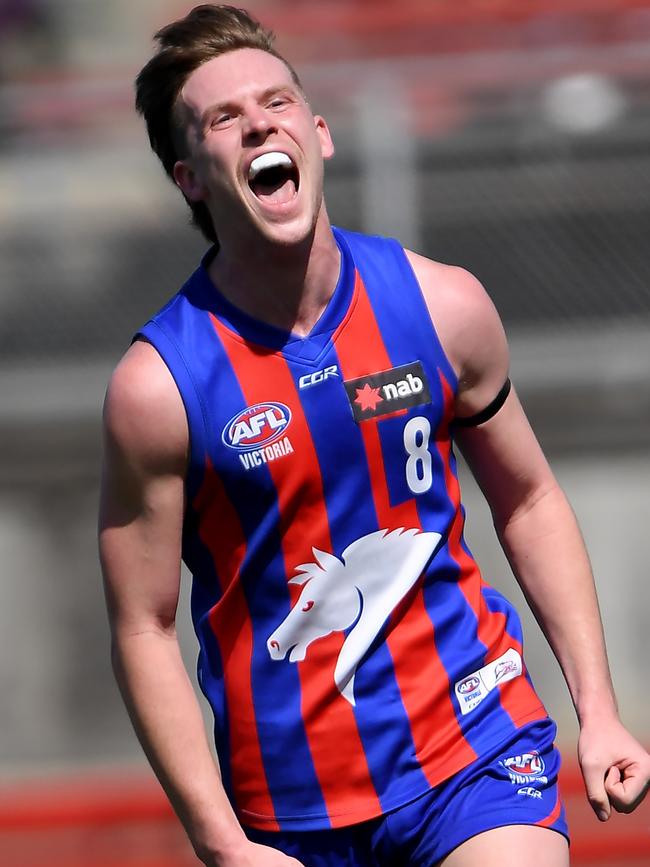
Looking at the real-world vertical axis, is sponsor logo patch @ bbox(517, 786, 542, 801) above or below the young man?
below

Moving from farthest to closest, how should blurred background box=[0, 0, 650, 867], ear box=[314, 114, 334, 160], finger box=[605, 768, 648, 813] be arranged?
blurred background box=[0, 0, 650, 867] < ear box=[314, 114, 334, 160] < finger box=[605, 768, 648, 813]

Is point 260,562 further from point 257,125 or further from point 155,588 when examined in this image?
point 257,125

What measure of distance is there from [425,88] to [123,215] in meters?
1.54

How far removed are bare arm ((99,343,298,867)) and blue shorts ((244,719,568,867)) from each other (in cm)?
18

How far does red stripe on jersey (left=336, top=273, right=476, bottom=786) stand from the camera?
2.40 m

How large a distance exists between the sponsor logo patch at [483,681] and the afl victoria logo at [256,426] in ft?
1.92

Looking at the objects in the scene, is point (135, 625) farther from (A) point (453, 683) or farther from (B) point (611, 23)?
(B) point (611, 23)

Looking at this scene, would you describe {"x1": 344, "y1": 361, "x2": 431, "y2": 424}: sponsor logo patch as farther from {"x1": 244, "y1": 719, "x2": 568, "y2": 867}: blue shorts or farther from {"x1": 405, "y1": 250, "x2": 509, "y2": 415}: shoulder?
{"x1": 244, "y1": 719, "x2": 568, "y2": 867}: blue shorts

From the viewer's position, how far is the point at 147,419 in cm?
231

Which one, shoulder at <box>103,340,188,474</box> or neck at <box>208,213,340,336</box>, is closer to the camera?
shoulder at <box>103,340,188,474</box>

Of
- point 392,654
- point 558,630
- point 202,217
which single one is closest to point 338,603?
point 392,654

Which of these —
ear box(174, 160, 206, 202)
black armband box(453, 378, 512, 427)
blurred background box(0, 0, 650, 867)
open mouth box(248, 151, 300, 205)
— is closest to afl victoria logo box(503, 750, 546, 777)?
black armband box(453, 378, 512, 427)

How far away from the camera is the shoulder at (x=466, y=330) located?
247cm

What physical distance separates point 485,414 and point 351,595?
451 millimetres
